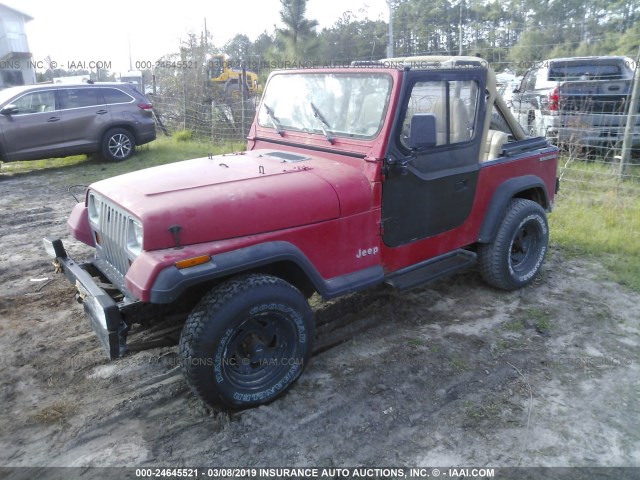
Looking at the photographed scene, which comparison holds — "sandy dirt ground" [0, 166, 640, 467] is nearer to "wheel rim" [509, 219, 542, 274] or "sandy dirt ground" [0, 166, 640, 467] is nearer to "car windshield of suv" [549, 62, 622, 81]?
"wheel rim" [509, 219, 542, 274]

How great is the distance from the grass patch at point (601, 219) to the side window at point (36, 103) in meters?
9.32

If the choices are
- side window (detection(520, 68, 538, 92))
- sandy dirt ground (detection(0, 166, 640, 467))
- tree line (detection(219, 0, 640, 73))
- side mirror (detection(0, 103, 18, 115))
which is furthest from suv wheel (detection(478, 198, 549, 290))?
tree line (detection(219, 0, 640, 73))

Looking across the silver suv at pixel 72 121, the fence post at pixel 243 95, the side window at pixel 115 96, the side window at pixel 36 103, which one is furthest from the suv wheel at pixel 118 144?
the fence post at pixel 243 95

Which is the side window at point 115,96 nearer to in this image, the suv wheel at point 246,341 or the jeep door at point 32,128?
the jeep door at point 32,128

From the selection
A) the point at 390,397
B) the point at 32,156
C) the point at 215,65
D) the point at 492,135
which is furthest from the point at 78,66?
the point at 390,397

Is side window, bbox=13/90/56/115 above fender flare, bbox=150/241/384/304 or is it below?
above

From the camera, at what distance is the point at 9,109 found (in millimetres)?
9656

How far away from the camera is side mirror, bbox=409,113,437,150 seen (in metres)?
3.42

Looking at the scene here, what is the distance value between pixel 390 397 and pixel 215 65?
1458 cm

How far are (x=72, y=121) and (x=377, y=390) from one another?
9299 millimetres

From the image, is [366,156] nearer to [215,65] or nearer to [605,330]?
[605,330]

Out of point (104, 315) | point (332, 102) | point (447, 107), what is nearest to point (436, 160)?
point (447, 107)

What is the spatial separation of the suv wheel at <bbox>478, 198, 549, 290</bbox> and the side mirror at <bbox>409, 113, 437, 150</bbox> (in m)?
1.47

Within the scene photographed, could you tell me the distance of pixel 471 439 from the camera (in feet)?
9.52
